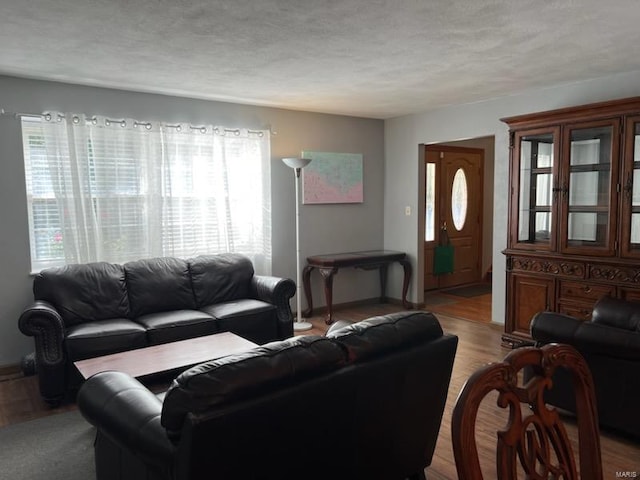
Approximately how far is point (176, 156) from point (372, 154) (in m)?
2.56

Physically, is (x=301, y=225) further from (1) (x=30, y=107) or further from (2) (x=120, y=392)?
(2) (x=120, y=392)

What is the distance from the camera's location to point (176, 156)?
15.2 feet

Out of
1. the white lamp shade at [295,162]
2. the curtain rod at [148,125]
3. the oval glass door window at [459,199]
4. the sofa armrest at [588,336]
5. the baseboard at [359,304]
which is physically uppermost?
the curtain rod at [148,125]

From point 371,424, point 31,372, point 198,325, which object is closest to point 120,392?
point 371,424

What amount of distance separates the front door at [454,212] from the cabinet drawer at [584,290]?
2920mm

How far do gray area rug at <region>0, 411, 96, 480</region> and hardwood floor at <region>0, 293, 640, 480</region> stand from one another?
21 centimetres

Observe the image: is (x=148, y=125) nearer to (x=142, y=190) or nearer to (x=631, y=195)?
(x=142, y=190)

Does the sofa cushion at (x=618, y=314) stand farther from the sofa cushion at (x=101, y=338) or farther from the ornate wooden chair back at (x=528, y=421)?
the sofa cushion at (x=101, y=338)

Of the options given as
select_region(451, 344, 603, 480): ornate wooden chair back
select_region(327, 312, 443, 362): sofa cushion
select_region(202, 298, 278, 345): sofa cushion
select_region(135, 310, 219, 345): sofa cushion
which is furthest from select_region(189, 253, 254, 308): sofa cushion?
select_region(451, 344, 603, 480): ornate wooden chair back

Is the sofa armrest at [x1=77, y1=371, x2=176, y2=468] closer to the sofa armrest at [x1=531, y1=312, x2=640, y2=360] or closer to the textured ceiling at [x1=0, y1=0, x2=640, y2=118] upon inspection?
the textured ceiling at [x1=0, y1=0, x2=640, y2=118]

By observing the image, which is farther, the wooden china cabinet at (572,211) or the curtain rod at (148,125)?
the curtain rod at (148,125)

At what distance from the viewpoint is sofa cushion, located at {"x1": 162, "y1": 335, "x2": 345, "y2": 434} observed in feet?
4.80

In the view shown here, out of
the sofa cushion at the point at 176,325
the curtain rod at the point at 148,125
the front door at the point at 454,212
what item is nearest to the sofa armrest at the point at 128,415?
the sofa cushion at the point at 176,325

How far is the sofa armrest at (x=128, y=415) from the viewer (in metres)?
1.57
